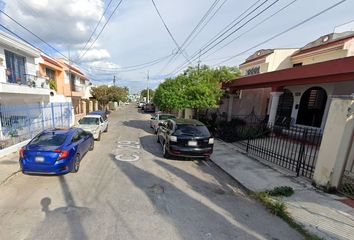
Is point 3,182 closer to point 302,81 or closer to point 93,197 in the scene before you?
point 93,197

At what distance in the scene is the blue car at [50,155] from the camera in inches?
214

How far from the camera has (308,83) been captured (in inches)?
369

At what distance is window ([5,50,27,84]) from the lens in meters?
12.3

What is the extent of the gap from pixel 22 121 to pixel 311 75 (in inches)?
518

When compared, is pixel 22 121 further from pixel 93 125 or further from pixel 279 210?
pixel 279 210

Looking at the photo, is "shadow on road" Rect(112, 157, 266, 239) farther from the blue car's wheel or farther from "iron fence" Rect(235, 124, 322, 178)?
"iron fence" Rect(235, 124, 322, 178)

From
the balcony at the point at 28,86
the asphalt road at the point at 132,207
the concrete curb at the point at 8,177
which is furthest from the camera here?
the balcony at the point at 28,86

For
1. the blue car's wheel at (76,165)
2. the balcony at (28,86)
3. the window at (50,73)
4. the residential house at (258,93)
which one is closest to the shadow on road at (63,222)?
the blue car's wheel at (76,165)

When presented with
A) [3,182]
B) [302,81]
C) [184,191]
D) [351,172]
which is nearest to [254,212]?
[184,191]

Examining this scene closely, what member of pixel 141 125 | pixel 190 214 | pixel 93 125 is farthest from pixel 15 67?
pixel 190 214

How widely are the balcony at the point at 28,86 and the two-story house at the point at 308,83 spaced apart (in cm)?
1284

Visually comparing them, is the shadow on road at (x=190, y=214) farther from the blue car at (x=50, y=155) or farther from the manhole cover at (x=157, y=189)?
the blue car at (x=50, y=155)

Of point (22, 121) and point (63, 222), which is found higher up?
point (22, 121)

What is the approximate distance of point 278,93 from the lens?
11.4 m
